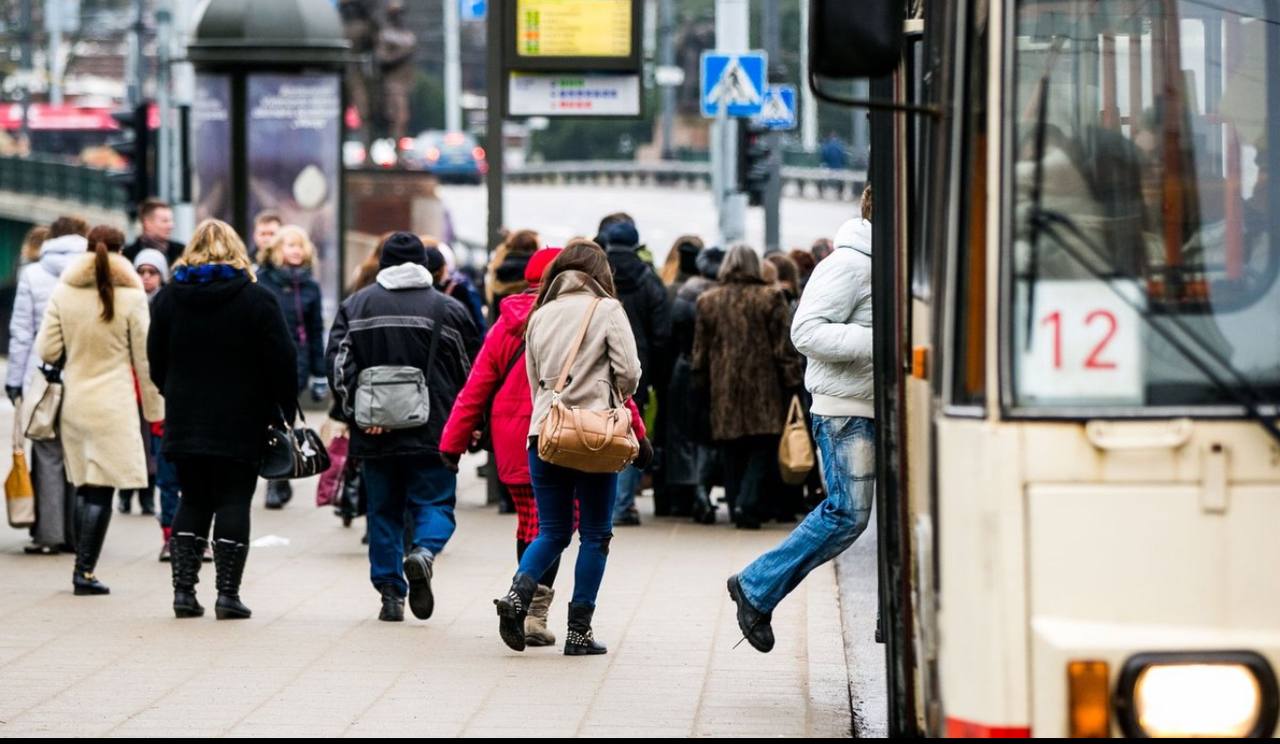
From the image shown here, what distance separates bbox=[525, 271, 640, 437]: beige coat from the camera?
8.09m

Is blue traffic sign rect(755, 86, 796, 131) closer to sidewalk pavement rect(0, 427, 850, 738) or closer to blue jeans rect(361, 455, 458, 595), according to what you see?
sidewalk pavement rect(0, 427, 850, 738)

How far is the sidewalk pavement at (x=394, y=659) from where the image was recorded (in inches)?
287

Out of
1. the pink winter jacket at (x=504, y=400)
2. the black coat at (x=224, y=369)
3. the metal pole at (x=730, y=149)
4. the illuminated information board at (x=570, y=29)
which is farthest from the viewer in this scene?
the metal pole at (x=730, y=149)

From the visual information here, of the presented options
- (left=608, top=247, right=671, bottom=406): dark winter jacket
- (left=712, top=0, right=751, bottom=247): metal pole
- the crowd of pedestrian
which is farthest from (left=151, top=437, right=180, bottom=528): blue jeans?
(left=712, top=0, right=751, bottom=247): metal pole

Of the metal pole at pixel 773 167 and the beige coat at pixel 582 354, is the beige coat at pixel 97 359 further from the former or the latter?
the metal pole at pixel 773 167

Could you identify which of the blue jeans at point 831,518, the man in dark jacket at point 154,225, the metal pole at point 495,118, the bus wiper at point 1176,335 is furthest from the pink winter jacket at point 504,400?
the metal pole at point 495,118

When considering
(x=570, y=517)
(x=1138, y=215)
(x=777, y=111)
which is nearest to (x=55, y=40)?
(x=777, y=111)

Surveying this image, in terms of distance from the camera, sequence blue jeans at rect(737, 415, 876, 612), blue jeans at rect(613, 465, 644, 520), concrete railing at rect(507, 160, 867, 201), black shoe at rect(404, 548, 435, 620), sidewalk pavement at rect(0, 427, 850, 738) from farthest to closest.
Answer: concrete railing at rect(507, 160, 867, 201), blue jeans at rect(613, 465, 644, 520), black shoe at rect(404, 548, 435, 620), blue jeans at rect(737, 415, 876, 612), sidewalk pavement at rect(0, 427, 850, 738)

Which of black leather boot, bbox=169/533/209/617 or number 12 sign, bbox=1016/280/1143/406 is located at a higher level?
number 12 sign, bbox=1016/280/1143/406

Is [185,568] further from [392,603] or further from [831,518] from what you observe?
[831,518]

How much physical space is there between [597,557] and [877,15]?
4.33m

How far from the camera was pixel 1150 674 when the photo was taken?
410 centimetres

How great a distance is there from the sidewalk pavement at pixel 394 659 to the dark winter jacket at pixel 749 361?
98 cm

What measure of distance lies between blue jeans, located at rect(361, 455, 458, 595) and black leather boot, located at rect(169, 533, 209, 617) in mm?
740
